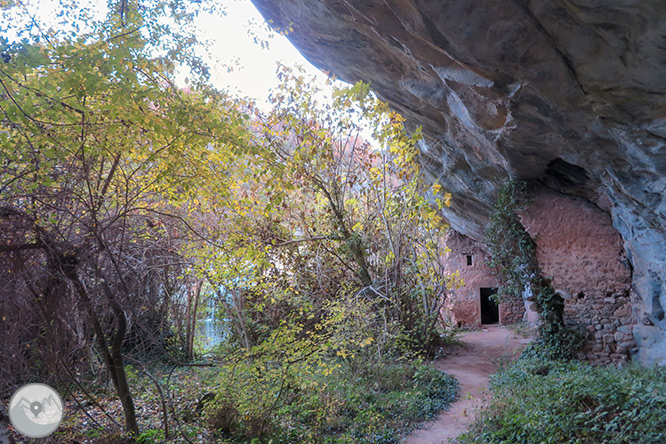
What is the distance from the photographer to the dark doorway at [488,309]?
15.0 metres

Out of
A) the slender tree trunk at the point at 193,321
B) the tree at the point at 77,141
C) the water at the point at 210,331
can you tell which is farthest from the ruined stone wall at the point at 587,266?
the water at the point at 210,331

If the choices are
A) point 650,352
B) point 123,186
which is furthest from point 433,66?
point 650,352

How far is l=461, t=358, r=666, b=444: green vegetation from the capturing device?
3676 millimetres

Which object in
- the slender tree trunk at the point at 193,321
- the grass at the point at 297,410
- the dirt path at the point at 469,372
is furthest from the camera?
the slender tree trunk at the point at 193,321

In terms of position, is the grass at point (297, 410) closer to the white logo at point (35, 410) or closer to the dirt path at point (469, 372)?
the dirt path at point (469, 372)

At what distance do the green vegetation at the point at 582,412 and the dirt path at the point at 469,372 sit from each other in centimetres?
44

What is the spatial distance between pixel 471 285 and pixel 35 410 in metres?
12.7

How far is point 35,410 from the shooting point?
388 centimetres

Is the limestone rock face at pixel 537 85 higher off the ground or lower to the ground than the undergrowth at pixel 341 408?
higher

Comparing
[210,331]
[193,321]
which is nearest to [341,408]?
[193,321]

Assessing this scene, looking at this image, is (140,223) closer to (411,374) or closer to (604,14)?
(411,374)

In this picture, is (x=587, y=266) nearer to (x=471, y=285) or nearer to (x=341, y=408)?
(x=341, y=408)

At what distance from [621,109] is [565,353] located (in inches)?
183

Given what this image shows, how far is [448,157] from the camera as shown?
330 inches
